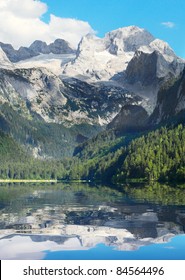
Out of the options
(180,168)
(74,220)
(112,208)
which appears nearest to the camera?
(74,220)

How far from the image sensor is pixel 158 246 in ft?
161

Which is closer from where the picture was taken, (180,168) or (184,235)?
(184,235)

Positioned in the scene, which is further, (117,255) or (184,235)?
(184,235)

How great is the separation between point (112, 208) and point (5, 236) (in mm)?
39824

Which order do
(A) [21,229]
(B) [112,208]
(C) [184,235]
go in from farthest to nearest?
(B) [112,208], (A) [21,229], (C) [184,235]
